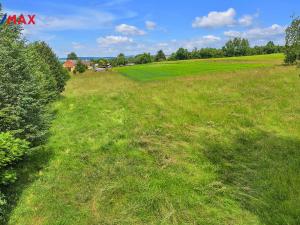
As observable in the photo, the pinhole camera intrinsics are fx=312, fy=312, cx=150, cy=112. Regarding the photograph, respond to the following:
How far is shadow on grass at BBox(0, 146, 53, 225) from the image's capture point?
9656 mm

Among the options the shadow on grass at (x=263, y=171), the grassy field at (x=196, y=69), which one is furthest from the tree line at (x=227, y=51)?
the shadow on grass at (x=263, y=171)

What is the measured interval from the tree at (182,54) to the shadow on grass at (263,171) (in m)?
125

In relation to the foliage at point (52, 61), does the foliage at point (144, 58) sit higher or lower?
lower

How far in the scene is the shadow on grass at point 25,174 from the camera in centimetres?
966

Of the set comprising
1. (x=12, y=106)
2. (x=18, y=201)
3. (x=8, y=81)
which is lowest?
(x=18, y=201)

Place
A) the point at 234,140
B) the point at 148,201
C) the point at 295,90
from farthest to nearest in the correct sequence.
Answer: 1. the point at 295,90
2. the point at 234,140
3. the point at 148,201

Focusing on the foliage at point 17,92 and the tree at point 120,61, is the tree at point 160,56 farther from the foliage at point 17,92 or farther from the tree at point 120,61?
the foliage at point 17,92

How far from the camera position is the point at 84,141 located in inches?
593

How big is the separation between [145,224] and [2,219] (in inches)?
158

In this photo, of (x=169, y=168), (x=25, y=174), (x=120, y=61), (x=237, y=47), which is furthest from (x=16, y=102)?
(x=120, y=61)

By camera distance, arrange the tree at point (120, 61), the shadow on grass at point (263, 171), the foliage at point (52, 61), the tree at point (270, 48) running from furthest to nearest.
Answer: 1. the tree at point (120, 61)
2. the tree at point (270, 48)
3. the foliage at point (52, 61)
4. the shadow on grass at point (263, 171)

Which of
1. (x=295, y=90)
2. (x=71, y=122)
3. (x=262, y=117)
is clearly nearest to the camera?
(x=262, y=117)

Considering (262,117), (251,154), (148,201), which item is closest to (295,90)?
(262,117)

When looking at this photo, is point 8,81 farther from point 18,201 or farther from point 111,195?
point 111,195
